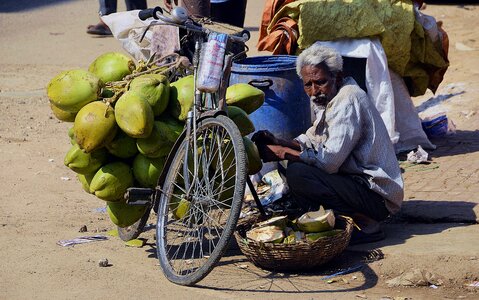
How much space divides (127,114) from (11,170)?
2.24 metres

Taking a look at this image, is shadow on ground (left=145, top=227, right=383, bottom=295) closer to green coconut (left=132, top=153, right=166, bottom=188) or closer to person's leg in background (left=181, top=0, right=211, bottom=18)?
green coconut (left=132, top=153, right=166, bottom=188)

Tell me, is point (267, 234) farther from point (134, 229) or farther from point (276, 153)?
point (134, 229)

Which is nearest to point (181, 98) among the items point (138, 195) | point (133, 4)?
point (138, 195)

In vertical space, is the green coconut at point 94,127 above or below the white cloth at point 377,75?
above

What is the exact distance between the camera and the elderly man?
4.72 metres

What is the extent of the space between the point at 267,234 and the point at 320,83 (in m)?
0.87

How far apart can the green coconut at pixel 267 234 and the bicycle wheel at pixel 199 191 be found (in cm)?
17

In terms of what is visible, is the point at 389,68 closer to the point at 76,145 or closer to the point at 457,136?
the point at 457,136

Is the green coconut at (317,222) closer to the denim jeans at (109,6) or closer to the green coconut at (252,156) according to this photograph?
the green coconut at (252,156)

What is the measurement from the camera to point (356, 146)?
484 centimetres

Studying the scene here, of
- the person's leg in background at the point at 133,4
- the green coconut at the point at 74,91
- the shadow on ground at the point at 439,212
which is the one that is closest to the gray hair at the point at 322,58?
the green coconut at the point at 74,91

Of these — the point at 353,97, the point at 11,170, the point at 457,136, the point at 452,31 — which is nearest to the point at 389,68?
the point at 457,136

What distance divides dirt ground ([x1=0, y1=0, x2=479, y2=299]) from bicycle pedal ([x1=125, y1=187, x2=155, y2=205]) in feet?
1.14

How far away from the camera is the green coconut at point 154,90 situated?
4609 millimetres
